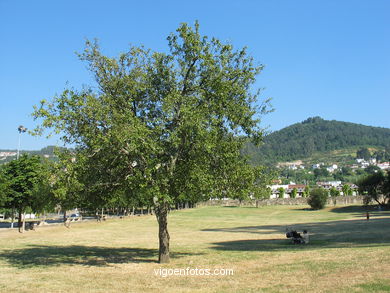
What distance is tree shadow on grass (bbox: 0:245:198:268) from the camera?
24609 mm

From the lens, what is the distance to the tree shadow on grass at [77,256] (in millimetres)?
24609

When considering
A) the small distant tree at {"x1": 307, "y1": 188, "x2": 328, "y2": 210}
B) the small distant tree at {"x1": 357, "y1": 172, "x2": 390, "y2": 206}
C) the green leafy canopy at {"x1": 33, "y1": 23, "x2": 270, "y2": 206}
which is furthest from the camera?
the small distant tree at {"x1": 307, "y1": 188, "x2": 328, "y2": 210}

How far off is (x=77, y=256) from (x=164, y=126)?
12.2 m

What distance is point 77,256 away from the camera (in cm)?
2766

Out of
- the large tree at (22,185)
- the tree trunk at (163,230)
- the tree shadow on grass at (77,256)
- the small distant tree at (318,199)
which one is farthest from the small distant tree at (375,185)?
the tree trunk at (163,230)

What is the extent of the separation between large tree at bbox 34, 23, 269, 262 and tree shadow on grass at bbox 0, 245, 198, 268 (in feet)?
11.5

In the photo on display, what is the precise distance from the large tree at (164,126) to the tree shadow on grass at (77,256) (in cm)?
352

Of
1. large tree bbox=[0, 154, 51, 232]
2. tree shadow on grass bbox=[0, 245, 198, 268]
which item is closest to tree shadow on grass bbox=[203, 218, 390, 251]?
tree shadow on grass bbox=[0, 245, 198, 268]

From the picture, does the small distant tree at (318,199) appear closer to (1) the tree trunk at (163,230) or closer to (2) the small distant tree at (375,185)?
(2) the small distant tree at (375,185)

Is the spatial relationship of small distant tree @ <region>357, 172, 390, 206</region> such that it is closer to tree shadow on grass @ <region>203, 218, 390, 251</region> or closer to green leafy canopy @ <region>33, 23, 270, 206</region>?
tree shadow on grass @ <region>203, 218, 390, 251</region>

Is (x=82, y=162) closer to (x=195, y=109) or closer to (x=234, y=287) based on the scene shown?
(x=195, y=109)

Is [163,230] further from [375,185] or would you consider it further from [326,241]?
[375,185]

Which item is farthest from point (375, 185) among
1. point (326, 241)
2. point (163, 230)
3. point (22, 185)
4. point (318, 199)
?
point (163, 230)

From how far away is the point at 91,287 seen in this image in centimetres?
1702
